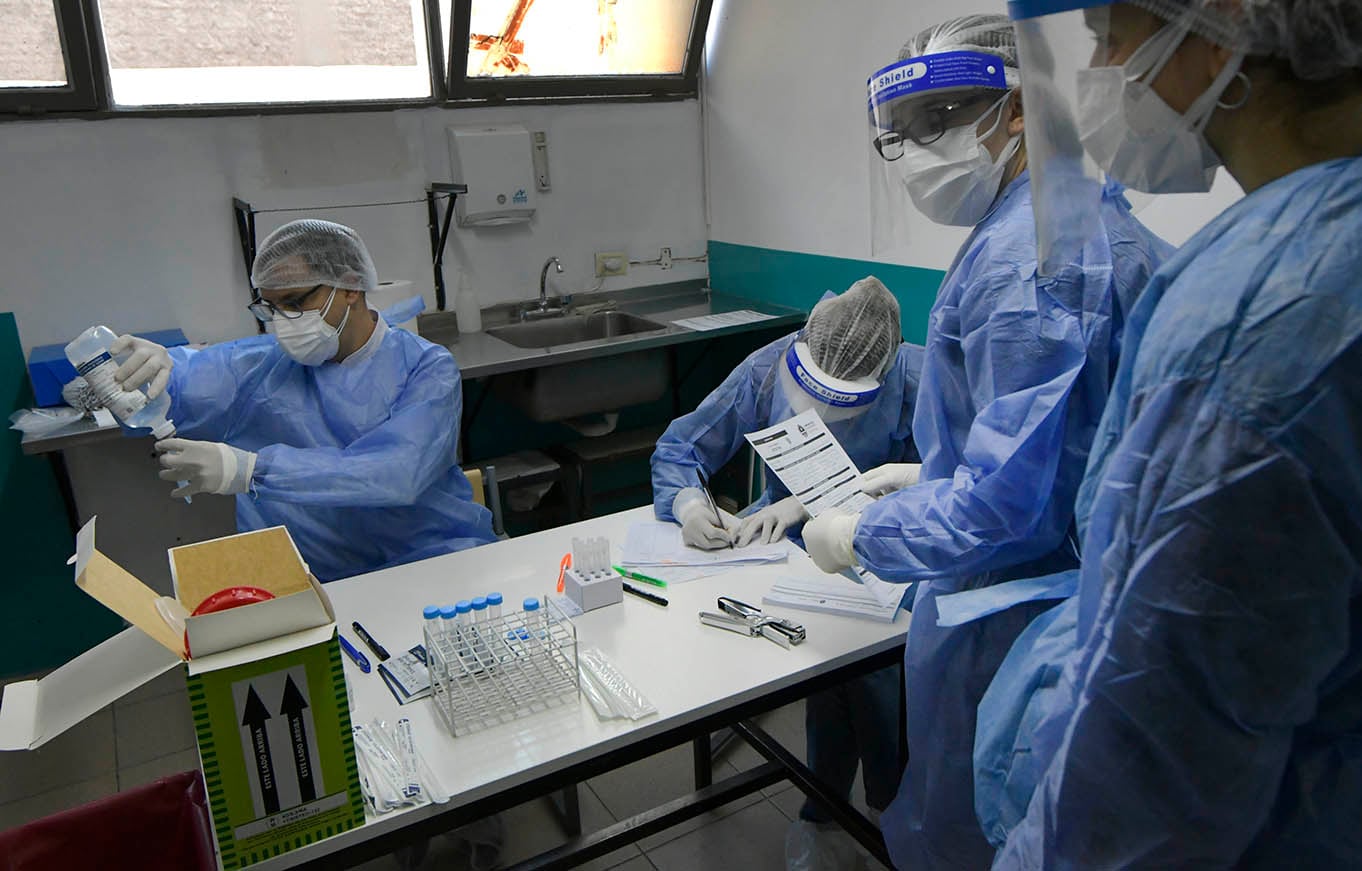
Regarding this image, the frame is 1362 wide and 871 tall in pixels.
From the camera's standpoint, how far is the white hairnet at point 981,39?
1.24 metres

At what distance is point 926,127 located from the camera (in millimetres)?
1292

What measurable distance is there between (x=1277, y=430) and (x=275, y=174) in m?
3.14

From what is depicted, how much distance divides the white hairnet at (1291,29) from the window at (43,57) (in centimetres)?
303

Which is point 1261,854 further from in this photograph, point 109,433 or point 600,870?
point 109,433

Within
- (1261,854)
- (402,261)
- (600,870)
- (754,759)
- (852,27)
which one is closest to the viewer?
(1261,854)

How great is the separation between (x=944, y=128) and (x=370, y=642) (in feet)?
3.85

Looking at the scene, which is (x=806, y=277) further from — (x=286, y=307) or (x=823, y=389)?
(x=286, y=307)

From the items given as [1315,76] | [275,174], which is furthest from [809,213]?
[1315,76]

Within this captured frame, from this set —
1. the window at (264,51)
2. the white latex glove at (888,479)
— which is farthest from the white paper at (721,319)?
the white latex glove at (888,479)

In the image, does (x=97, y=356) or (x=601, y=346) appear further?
(x=601, y=346)

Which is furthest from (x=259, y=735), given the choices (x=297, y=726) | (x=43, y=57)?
(x=43, y=57)

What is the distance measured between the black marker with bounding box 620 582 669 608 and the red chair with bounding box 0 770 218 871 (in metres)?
0.71

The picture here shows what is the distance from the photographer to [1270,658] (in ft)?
2.08

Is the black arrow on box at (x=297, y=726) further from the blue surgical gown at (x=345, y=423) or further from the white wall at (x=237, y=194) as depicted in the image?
the white wall at (x=237, y=194)
